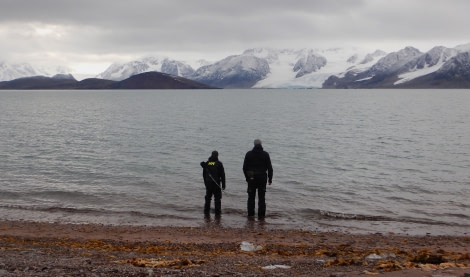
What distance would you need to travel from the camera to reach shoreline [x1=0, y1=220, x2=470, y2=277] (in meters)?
9.78

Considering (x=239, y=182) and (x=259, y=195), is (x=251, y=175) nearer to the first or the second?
(x=259, y=195)

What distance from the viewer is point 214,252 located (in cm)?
1305

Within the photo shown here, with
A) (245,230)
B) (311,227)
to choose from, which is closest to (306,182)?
(311,227)

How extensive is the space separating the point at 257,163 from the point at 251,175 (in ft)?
1.68

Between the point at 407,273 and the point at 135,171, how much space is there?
72.8 feet

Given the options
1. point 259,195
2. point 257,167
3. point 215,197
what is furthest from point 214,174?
point 259,195

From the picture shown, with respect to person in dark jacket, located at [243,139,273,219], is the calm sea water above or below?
below

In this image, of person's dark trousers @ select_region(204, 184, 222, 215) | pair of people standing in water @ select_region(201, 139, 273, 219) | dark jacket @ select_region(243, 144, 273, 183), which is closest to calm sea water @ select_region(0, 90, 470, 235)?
person's dark trousers @ select_region(204, 184, 222, 215)

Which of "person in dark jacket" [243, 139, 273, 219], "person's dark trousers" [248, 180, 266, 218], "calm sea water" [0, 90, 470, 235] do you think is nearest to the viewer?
→ "person in dark jacket" [243, 139, 273, 219]

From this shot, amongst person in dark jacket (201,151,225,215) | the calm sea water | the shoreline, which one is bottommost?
the calm sea water

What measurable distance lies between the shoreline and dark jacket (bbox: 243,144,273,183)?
2.09 metres

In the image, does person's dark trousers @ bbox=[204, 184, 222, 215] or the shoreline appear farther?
person's dark trousers @ bbox=[204, 184, 222, 215]

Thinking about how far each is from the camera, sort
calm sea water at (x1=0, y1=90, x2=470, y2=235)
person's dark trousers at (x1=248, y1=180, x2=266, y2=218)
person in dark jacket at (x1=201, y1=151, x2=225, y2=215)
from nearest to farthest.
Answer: person's dark trousers at (x1=248, y1=180, x2=266, y2=218)
person in dark jacket at (x1=201, y1=151, x2=225, y2=215)
calm sea water at (x1=0, y1=90, x2=470, y2=235)

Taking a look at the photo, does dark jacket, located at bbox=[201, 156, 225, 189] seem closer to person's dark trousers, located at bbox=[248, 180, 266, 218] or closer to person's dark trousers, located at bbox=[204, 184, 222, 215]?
person's dark trousers, located at bbox=[204, 184, 222, 215]
